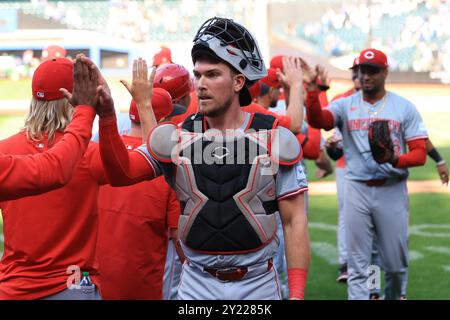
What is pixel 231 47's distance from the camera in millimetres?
3811

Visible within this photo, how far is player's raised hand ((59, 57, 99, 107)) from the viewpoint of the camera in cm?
327

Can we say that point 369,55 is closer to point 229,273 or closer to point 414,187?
point 229,273

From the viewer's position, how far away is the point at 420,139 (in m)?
7.31

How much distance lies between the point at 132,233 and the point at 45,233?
115cm

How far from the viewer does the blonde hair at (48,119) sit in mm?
3961

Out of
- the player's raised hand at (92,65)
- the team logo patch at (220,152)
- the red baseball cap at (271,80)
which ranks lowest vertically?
the team logo patch at (220,152)

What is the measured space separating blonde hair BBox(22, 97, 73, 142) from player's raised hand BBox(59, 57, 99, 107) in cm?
62

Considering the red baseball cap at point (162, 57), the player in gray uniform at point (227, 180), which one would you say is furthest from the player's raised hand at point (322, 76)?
the player in gray uniform at point (227, 180)

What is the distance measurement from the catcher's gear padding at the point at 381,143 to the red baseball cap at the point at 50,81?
3669 mm

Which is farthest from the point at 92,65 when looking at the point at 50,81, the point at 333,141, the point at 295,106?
the point at 333,141

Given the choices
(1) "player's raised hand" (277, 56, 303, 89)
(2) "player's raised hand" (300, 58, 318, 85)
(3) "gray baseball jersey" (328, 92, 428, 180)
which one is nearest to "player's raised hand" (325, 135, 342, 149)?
(3) "gray baseball jersey" (328, 92, 428, 180)

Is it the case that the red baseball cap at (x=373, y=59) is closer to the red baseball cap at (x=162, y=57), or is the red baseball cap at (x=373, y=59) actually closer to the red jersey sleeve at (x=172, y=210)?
the red baseball cap at (x=162, y=57)

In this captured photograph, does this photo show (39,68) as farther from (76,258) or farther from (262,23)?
(262,23)

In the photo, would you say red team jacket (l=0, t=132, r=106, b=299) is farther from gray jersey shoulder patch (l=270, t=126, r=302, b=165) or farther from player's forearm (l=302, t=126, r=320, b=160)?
player's forearm (l=302, t=126, r=320, b=160)
